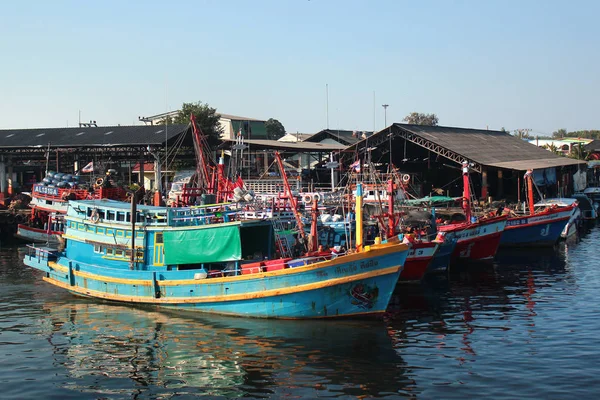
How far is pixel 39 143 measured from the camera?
65.8m

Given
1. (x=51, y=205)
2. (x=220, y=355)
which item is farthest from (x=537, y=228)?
(x=51, y=205)

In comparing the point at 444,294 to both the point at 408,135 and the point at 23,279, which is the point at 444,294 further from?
the point at 408,135

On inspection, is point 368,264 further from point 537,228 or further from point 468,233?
point 537,228

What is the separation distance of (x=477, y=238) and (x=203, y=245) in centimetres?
2004

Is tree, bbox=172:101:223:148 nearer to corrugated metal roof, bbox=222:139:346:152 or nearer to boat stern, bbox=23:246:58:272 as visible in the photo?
corrugated metal roof, bbox=222:139:346:152

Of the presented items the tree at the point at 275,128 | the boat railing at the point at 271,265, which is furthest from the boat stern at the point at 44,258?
the tree at the point at 275,128

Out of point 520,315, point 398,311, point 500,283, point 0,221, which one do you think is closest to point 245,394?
point 398,311

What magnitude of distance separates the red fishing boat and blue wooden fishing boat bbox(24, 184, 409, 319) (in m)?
15.1

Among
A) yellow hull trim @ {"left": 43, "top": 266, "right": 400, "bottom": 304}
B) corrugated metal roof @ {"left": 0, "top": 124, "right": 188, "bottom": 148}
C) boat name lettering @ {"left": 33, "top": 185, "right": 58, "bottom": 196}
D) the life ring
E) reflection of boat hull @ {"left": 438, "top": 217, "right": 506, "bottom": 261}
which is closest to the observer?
yellow hull trim @ {"left": 43, "top": 266, "right": 400, "bottom": 304}

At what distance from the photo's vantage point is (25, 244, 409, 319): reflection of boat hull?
2530cm

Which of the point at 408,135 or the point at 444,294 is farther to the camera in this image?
the point at 408,135

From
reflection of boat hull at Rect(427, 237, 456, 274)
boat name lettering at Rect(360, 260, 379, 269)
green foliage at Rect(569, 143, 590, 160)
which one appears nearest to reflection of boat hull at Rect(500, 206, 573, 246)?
reflection of boat hull at Rect(427, 237, 456, 274)

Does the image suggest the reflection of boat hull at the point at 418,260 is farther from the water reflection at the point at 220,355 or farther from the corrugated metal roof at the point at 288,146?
the corrugated metal roof at the point at 288,146

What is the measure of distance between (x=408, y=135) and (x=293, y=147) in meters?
11.5
